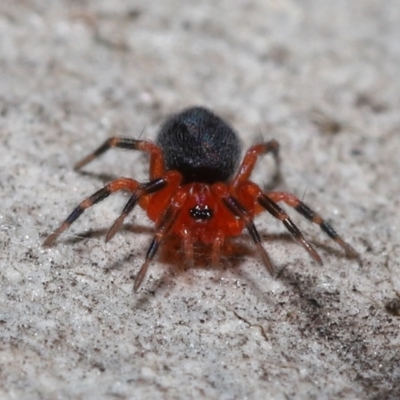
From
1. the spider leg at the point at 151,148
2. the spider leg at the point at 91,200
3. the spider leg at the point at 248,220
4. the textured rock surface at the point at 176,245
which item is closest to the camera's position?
the textured rock surface at the point at 176,245

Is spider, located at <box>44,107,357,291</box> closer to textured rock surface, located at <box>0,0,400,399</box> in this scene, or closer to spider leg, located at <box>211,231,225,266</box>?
spider leg, located at <box>211,231,225,266</box>

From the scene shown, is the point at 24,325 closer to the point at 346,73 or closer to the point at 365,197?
the point at 365,197

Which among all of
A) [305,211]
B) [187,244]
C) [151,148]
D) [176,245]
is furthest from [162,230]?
[305,211]

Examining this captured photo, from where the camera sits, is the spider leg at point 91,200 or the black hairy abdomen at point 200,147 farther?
the black hairy abdomen at point 200,147

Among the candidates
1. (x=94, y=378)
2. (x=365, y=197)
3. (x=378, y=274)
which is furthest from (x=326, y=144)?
(x=94, y=378)

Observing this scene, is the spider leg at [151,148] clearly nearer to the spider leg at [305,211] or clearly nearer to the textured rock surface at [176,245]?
the textured rock surface at [176,245]

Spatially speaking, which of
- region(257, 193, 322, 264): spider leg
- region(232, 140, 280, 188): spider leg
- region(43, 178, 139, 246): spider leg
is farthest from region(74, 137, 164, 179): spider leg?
region(257, 193, 322, 264): spider leg

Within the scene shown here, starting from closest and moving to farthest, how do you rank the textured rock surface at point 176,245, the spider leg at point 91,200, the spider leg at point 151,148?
1. the textured rock surface at point 176,245
2. the spider leg at point 91,200
3. the spider leg at point 151,148

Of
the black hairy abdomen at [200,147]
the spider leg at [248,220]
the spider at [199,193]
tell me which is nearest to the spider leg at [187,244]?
the spider at [199,193]
